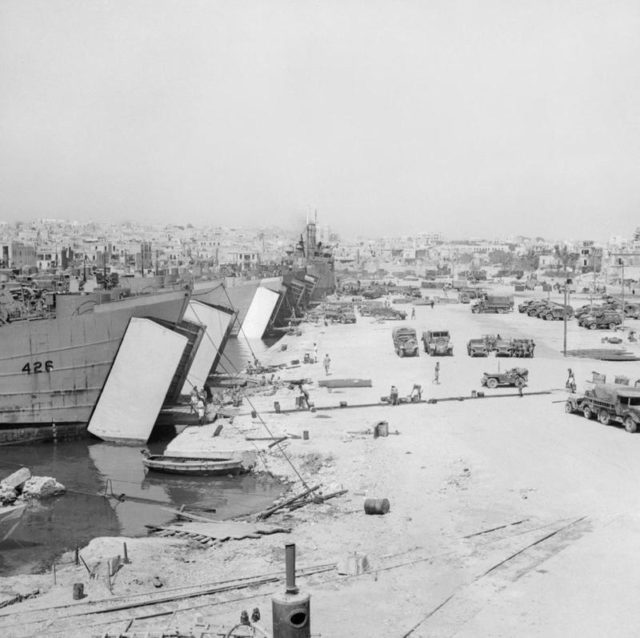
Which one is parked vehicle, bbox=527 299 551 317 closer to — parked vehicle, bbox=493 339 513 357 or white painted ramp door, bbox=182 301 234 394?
parked vehicle, bbox=493 339 513 357

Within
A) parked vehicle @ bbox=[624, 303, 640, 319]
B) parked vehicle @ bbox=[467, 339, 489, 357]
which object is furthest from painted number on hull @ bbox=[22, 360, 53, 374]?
parked vehicle @ bbox=[624, 303, 640, 319]

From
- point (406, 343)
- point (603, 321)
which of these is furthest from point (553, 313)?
point (406, 343)

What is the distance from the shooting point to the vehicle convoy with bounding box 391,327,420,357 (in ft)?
125

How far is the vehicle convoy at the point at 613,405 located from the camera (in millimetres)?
19656

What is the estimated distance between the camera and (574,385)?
26578mm

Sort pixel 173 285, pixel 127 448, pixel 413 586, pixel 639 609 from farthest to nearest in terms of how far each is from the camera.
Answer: pixel 173 285
pixel 127 448
pixel 413 586
pixel 639 609

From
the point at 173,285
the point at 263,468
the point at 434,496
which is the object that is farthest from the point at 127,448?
the point at 434,496

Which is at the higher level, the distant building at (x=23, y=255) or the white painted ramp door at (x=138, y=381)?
the distant building at (x=23, y=255)

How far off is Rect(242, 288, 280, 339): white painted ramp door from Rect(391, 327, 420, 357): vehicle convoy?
71.8 feet

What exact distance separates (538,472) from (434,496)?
2722 mm

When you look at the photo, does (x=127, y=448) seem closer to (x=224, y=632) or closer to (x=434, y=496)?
(x=434, y=496)

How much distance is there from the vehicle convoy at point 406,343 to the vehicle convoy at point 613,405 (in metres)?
16.1

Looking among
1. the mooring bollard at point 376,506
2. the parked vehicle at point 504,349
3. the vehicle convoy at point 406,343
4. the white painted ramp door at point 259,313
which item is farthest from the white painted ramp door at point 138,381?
the white painted ramp door at point 259,313

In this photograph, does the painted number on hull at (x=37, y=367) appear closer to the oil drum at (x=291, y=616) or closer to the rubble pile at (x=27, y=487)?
the rubble pile at (x=27, y=487)
